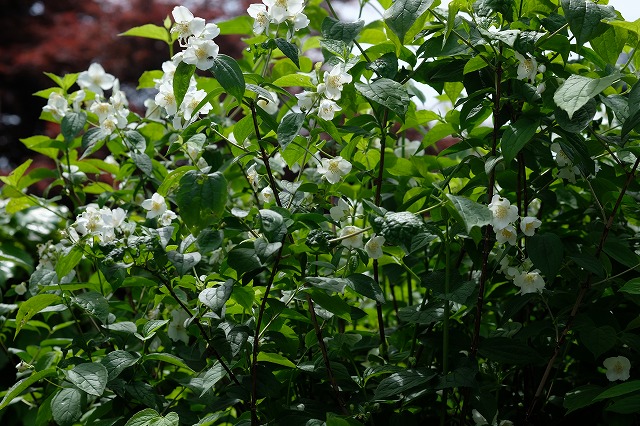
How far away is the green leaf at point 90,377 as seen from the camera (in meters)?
1.43

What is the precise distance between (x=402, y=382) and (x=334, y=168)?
466 mm

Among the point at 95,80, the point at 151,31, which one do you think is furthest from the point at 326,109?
the point at 95,80

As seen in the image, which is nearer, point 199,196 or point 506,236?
point 199,196

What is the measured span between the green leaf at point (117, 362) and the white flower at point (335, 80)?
2.30 ft

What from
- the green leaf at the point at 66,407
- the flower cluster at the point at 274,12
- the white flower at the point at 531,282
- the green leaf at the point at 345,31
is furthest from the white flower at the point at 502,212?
the green leaf at the point at 66,407

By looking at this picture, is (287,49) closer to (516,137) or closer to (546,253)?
(516,137)

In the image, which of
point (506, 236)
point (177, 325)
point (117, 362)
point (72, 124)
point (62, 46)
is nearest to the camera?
point (506, 236)

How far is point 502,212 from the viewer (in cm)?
136

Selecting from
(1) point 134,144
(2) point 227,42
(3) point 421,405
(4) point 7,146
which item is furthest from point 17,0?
(3) point 421,405

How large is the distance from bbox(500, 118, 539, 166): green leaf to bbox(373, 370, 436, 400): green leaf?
0.47m

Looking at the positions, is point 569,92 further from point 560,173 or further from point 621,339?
point 621,339

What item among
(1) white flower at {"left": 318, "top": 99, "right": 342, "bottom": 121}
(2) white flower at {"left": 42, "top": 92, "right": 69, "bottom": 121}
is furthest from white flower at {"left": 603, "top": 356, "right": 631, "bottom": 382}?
(2) white flower at {"left": 42, "top": 92, "right": 69, "bottom": 121}

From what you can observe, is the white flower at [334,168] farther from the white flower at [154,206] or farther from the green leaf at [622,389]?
the green leaf at [622,389]

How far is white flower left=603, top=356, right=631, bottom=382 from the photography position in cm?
156
